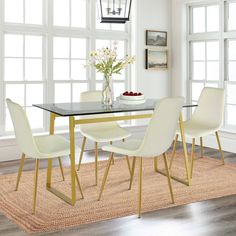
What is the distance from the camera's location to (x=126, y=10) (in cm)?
381

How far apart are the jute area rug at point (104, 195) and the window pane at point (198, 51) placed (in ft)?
7.09

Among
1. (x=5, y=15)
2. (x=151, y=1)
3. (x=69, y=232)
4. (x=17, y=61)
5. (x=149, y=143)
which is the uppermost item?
(x=151, y=1)

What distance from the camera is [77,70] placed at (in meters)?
6.56

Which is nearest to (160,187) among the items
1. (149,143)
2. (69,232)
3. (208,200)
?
(208,200)

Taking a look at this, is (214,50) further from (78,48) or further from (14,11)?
(14,11)

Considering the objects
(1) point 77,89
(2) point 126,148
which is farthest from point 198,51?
(2) point 126,148

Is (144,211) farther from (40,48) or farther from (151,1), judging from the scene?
(151,1)

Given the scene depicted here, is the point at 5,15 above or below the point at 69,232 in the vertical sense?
above

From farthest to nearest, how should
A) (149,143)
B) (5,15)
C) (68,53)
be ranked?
1. (68,53)
2. (5,15)
3. (149,143)

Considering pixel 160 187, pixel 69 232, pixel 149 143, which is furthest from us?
pixel 160 187

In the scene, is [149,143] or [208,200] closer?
[149,143]

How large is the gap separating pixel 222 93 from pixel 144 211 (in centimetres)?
213

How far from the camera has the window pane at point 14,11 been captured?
233 inches

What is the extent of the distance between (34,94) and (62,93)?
428mm
